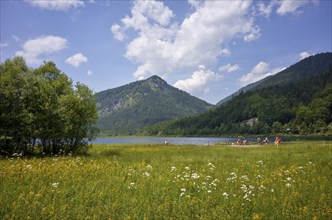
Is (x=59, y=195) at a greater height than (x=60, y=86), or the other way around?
(x=60, y=86)

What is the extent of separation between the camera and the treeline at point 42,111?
2625 centimetres

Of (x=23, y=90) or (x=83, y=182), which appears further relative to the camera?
(x=23, y=90)

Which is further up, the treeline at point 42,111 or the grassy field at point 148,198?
the treeline at point 42,111

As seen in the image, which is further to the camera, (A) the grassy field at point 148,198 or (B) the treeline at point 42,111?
(B) the treeline at point 42,111

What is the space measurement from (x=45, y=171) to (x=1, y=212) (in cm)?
651

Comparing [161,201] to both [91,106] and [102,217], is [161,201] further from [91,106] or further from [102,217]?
[91,106]

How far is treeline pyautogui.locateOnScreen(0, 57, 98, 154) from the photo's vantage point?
26250 mm

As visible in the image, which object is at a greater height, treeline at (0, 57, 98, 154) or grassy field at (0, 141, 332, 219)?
treeline at (0, 57, 98, 154)

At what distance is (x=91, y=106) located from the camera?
1276 inches

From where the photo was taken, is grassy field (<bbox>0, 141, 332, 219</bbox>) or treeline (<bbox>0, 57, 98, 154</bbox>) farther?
treeline (<bbox>0, 57, 98, 154</bbox>)

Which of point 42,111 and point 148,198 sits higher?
point 42,111

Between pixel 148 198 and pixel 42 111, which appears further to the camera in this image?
pixel 42 111

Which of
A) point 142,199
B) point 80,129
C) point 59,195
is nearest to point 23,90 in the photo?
point 80,129

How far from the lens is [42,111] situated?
28.7 metres
